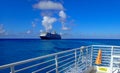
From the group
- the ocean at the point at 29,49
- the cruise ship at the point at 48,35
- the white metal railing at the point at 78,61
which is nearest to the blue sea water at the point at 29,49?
the ocean at the point at 29,49

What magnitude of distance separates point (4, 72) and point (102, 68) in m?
9.75

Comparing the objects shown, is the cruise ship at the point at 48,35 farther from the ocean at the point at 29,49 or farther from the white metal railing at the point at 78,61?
the white metal railing at the point at 78,61

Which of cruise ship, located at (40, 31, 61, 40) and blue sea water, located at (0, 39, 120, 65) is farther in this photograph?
cruise ship, located at (40, 31, 61, 40)

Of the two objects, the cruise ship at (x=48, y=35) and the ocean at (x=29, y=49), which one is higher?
the cruise ship at (x=48, y=35)

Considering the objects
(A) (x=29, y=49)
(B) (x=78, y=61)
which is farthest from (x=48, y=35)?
(B) (x=78, y=61)

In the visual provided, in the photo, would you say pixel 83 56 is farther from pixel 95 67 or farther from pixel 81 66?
pixel 95 67

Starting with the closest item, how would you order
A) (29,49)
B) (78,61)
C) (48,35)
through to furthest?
1. (78,61)
2. (29,49)
3. (48,35)

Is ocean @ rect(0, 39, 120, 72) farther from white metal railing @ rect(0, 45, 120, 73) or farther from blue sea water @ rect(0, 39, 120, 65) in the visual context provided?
white metal railing @ rect(0, 45, 120, 73)

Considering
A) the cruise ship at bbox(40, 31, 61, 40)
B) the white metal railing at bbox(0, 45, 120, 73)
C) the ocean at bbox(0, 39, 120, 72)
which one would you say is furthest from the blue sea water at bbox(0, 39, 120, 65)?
the cruise ship at bbox(40, 31, 61, 40)

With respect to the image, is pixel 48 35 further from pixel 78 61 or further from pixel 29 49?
pixel 78 61

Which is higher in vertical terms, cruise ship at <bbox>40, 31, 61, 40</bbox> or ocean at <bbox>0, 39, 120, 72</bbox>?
cruise ship at <bbox>40, 31, 61, 40</bbox>

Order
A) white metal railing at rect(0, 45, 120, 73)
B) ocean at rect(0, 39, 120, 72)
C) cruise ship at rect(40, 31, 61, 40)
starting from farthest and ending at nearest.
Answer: cruise ship at rect(40, 31, 61, 40)
ocean at rect(0, 39, 120, 72)
white metal railing at rect(0, 45, 120, 73)

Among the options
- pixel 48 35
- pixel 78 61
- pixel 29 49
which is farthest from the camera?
pixel 48 35

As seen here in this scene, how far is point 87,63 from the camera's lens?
5.20 meters
